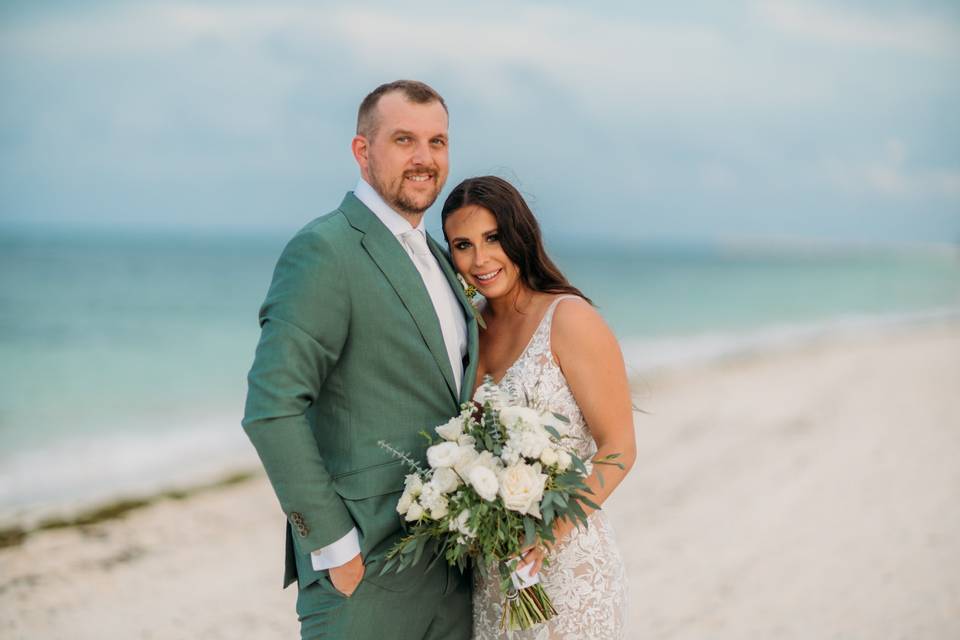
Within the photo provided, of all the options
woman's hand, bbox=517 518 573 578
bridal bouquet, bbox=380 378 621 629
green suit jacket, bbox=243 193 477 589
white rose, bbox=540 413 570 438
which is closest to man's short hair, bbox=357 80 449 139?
green suit jacket, bbox=243 193 477 589

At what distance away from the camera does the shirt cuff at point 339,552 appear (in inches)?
110

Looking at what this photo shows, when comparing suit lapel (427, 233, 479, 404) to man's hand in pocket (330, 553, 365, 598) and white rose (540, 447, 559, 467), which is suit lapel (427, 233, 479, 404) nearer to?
white rose (540, 447, 559, 467)

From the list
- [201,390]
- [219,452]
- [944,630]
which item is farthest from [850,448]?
[201,390]

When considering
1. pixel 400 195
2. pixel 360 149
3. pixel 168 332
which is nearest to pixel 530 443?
pixel 400 195

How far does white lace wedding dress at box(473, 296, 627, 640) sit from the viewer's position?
329cm

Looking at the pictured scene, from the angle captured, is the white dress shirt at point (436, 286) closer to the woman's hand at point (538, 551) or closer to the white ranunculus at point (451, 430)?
the white ranunculus at point (451, 430)

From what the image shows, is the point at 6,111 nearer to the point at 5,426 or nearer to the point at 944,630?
the point at 5,426

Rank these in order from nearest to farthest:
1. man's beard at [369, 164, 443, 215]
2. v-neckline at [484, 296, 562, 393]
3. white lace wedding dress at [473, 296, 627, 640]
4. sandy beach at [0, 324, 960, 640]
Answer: man's beard at [369, 164, 443, 215], white lace wedding dress at [473, 296, 627, 640], v-neckline at [484, 296, 562, 393], sandy beach at [0, 324, 960, 640]

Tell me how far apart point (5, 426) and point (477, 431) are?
13169 mm

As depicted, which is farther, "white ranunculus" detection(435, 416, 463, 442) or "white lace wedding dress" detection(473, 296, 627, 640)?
"white lace wedding dress" detection(473, 296, 627, 640)

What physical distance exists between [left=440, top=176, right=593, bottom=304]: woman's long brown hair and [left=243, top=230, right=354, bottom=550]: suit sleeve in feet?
3.16

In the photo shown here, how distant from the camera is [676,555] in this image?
287 inches

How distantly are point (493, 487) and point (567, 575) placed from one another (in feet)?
2.93

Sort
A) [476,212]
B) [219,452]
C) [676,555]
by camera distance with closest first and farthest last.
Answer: [476,212]
[676,555]
[219,452]
